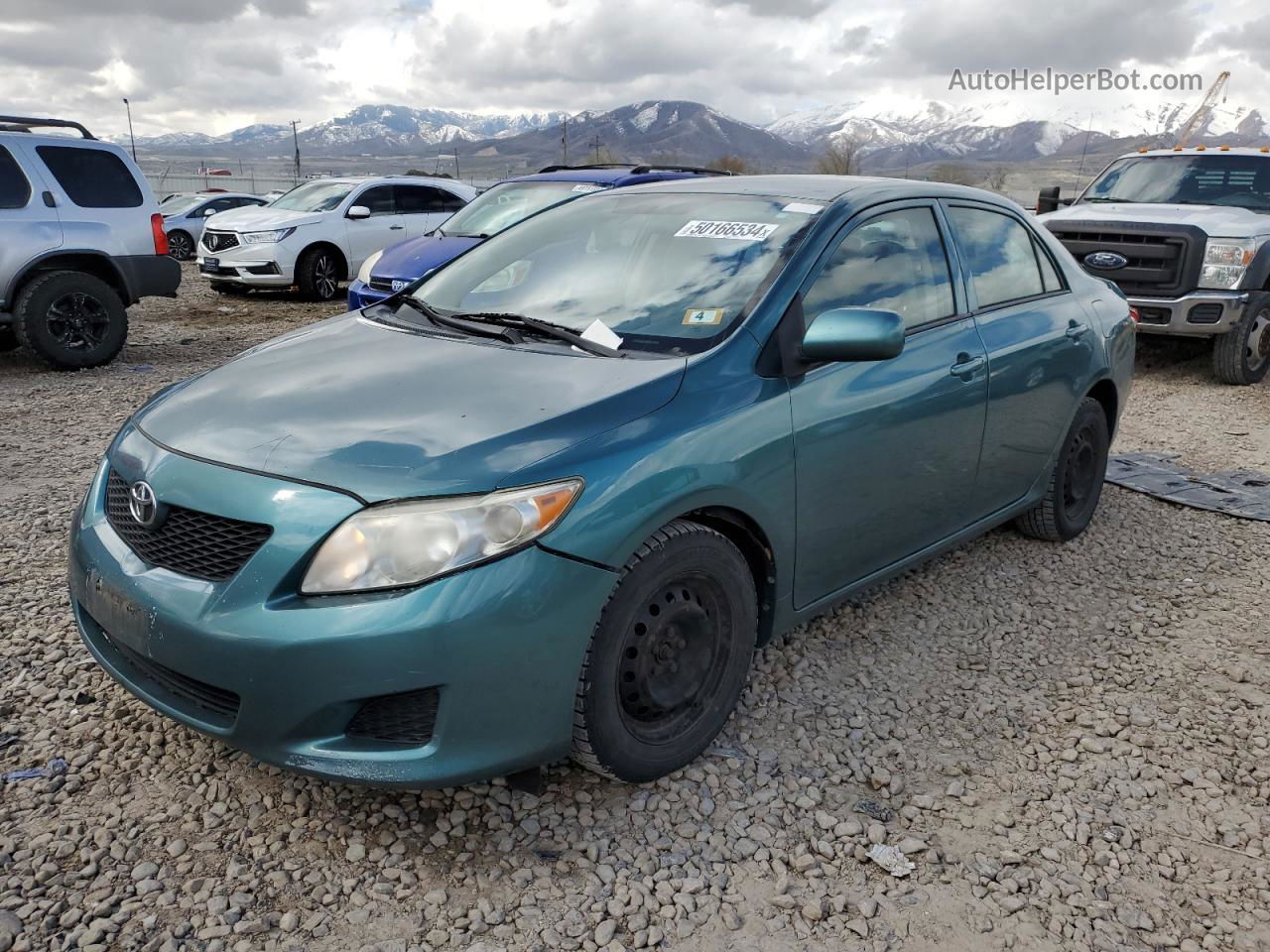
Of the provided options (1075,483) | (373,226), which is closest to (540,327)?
(1075,483)

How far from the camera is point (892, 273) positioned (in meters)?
3.52

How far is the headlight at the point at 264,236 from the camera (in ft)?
41.9

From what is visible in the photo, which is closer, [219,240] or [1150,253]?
[1150,253]

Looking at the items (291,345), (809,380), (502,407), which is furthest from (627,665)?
(291,345)

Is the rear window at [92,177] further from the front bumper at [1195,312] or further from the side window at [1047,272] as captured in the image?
the front bumper at [1195,312]

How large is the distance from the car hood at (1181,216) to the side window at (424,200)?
8.04 metres

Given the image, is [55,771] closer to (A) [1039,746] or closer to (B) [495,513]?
(B) [495,513]

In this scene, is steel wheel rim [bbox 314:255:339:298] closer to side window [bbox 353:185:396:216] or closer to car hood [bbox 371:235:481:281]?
side window [bbox 353:185:396:216]

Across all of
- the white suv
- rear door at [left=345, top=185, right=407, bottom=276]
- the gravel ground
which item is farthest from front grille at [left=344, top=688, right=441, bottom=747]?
rear door at [left=345, top=185, right=407, bottom=276]

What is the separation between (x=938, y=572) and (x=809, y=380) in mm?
1742

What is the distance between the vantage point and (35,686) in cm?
324

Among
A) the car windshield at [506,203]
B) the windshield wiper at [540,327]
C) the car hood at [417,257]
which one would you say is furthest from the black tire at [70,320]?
the windshield wiper at [540,327]

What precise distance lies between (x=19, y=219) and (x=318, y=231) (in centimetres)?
527

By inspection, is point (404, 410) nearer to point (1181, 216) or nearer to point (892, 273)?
point (892, 273)
